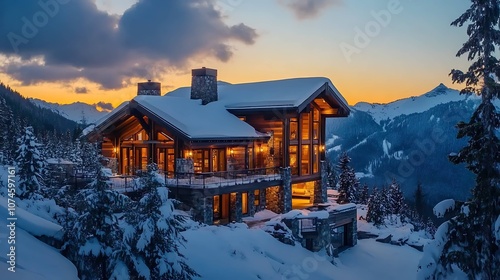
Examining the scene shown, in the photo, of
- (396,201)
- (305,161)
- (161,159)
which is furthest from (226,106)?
(396,201)

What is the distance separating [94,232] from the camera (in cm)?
1096

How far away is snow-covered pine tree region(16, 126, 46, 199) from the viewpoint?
17906 mm

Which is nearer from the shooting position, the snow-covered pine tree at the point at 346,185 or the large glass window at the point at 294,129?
the large glass window at the point at 294,129

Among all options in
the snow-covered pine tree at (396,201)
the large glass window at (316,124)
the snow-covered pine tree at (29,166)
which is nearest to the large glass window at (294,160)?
the large glass window at (316,124)

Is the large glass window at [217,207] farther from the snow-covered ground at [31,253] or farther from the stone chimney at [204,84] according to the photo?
the snow-covered ground at [31,253]

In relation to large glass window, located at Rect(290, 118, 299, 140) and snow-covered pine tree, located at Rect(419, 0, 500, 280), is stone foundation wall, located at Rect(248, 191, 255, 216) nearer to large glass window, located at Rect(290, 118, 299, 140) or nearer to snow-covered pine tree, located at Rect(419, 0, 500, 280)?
large glass window, located at Rect(290, 118, 299, 140)

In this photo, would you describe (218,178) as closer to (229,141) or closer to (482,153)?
(229,141)

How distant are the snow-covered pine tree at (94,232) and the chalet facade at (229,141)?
35.4 feet

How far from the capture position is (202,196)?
2188cm

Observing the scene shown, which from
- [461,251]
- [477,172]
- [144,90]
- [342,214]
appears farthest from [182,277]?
[144,90]

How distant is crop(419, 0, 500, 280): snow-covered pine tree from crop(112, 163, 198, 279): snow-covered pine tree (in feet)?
27.4

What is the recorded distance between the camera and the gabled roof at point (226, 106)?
24.1 m

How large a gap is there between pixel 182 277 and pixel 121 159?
1764 centimetres

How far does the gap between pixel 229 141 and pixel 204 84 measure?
6.19 m
